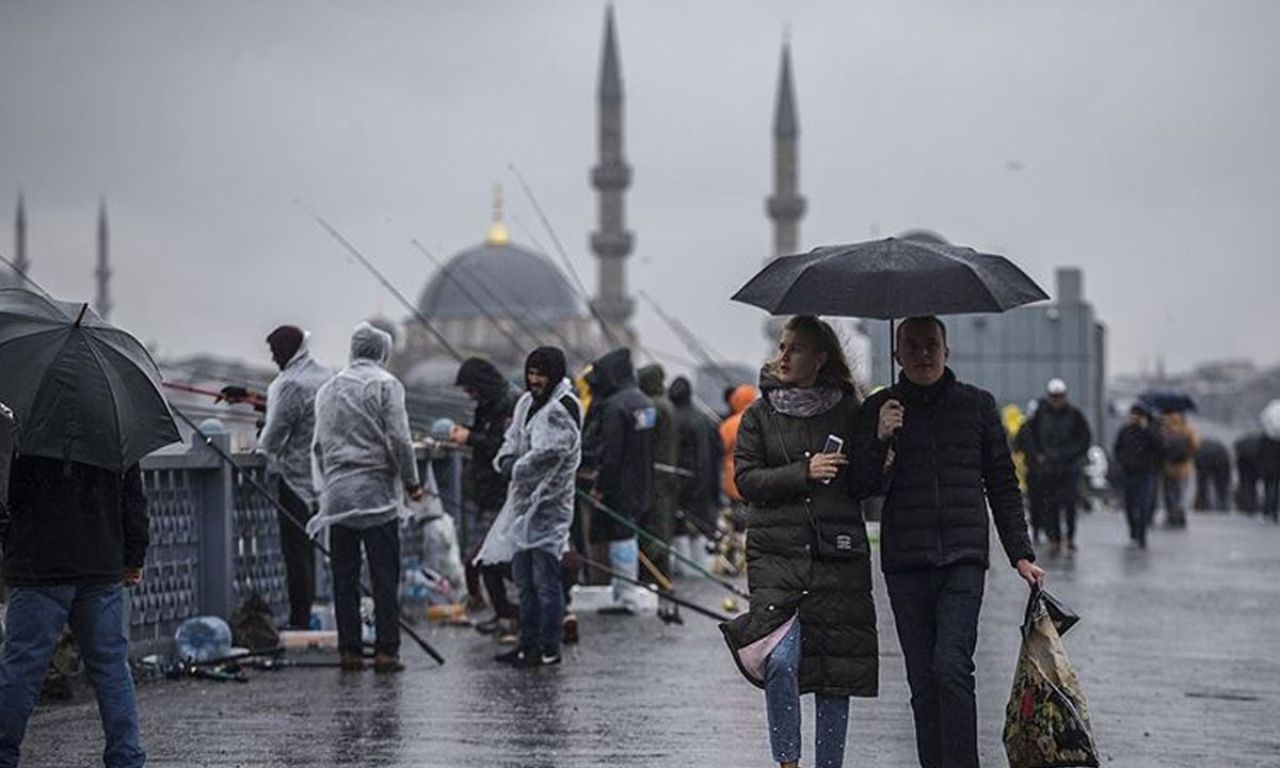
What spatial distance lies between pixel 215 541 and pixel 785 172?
4083 inches

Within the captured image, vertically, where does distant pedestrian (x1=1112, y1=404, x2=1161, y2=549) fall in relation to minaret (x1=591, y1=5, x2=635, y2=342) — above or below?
below

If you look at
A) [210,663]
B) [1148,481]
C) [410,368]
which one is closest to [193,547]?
[210,663]

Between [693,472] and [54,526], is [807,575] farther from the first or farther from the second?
[693,472]

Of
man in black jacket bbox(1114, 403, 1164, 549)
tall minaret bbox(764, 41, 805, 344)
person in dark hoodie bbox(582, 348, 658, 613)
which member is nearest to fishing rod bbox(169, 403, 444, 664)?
person in dark hoodie bbox(582, 348, 658, 613)

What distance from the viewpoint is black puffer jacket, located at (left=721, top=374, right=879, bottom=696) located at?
7285 millimetres

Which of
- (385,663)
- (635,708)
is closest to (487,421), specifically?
(385,663)

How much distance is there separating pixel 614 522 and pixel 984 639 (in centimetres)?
222

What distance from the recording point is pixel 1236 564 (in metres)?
21.2

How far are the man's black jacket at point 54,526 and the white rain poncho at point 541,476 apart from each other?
4.03m

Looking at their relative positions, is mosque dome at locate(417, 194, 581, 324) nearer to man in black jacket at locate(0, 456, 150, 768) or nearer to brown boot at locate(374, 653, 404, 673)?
brown boot at locate(374, 653, 404, 673)

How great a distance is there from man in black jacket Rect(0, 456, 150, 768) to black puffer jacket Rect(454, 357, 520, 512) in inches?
208

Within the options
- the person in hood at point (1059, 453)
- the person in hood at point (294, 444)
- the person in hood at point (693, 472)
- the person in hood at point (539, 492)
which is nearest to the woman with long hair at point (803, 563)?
the person in hood at point (539, 492)

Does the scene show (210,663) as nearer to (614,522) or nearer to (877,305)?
(614,522)

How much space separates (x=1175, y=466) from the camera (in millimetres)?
29875
